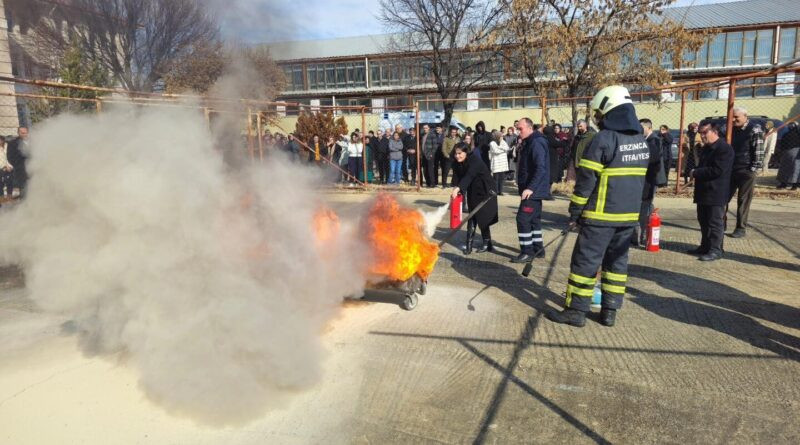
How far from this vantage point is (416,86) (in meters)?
31.3

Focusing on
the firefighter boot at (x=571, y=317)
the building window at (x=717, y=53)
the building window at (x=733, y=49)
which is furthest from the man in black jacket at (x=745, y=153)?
the building window at (x=733, y=49)

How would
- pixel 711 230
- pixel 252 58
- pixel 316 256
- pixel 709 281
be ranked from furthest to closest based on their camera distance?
pixel 711 230, pixel 709 281, pixel 316 256, pixel 252 58

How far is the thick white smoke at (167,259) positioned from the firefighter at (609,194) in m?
2.52

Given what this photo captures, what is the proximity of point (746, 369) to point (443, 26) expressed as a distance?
937 inches

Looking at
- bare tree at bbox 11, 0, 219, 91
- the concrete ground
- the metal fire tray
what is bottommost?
the concrete ground

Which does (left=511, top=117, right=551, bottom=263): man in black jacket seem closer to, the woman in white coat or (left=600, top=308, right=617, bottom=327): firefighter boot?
(left=600, top=308, right=617, bottom=327): firefighter boot

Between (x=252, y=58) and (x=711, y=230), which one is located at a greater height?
(x=252, y=58)

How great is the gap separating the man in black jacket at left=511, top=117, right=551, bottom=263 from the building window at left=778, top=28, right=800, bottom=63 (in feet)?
122

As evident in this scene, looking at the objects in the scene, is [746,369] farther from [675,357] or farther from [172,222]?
[172,222]

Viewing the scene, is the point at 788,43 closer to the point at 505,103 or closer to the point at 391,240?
the point at 505,103

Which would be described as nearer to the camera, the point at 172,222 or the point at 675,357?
the point at 172,222

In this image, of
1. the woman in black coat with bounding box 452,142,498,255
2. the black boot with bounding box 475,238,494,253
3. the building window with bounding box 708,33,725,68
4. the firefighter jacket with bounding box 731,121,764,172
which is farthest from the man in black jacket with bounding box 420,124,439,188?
the building window with bounding box 708,33,725,68

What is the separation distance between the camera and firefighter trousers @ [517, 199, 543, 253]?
6.72 m

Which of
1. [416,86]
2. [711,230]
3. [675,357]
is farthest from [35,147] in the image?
[416,86]
